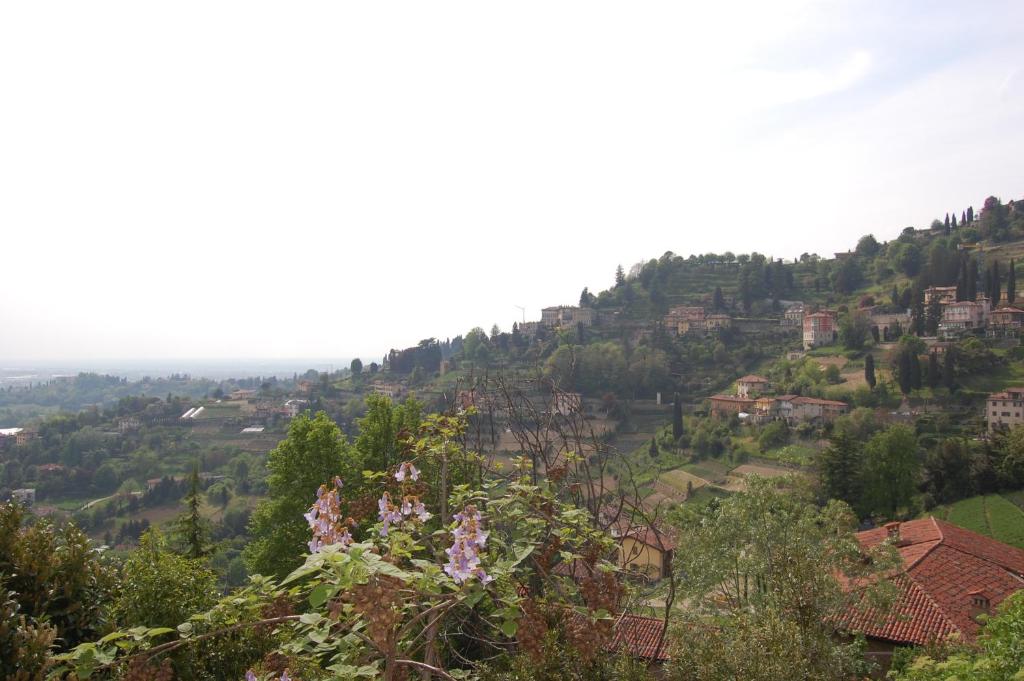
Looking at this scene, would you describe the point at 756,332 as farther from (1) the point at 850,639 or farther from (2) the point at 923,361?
(1) the point at 850,639

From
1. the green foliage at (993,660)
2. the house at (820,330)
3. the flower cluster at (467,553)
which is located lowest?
the green foliage at (993,660)

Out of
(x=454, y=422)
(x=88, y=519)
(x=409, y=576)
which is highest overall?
(x=454, y=422)

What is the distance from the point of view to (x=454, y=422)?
125 inches

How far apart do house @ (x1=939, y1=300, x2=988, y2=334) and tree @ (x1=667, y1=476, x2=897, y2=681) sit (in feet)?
161

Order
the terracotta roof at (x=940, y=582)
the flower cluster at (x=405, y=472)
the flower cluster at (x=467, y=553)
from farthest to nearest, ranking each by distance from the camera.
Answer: the terracotta roof at (x=940, y=582) < the flower cluster at (x=405, y=472) < the flower cluster at (x=467, y=553)

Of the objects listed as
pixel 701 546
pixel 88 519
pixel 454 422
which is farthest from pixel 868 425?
pixel 88 519

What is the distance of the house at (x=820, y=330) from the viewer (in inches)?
2260

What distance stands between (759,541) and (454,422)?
21.0ft

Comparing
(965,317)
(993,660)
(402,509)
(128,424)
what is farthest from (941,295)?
(128,424)

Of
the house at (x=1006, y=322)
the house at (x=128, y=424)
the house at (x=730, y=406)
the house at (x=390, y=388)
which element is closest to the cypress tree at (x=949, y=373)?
the house at (x=1006, y=322)

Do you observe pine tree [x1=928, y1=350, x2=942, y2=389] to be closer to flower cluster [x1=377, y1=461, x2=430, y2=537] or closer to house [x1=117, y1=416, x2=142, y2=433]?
flower cluster [x1=377, y1=461, x2=430, y2=537]

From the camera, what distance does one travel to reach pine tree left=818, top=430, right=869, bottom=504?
2658cm

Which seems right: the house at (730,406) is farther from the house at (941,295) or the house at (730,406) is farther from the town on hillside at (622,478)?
the house at (941,295)

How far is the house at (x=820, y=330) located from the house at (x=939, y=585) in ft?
145
